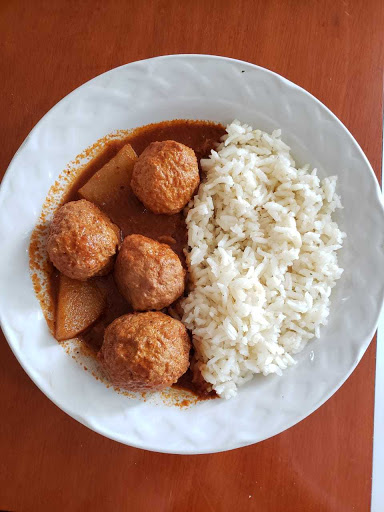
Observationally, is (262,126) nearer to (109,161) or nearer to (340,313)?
(109,161)

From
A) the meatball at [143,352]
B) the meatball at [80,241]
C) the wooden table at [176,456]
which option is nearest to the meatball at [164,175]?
the meatball at [80,241]

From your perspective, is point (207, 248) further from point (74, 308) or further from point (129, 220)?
point (74, 308)

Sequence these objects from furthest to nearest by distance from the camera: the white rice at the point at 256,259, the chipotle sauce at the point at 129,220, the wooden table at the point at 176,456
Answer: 1. the wooden table at the point at 176,456
2. the chipotle sauce at the point at 129,220
3. the white rice at the point at 256,259

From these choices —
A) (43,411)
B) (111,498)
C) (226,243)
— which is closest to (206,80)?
(226,243)

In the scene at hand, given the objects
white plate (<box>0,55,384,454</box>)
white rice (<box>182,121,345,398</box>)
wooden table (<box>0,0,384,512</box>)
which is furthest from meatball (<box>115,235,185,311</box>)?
wooden table (<box>0,0,384,512</box>)

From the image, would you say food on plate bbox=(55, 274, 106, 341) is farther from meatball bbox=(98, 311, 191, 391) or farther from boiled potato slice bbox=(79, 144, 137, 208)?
boiled potato slice bbox=(79, 144, 137, 208)

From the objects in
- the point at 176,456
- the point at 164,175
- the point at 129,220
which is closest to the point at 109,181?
the point at 129,220

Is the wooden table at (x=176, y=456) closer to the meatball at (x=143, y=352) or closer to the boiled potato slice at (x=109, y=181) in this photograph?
the boiled potato slice at (x=109, y=181)
